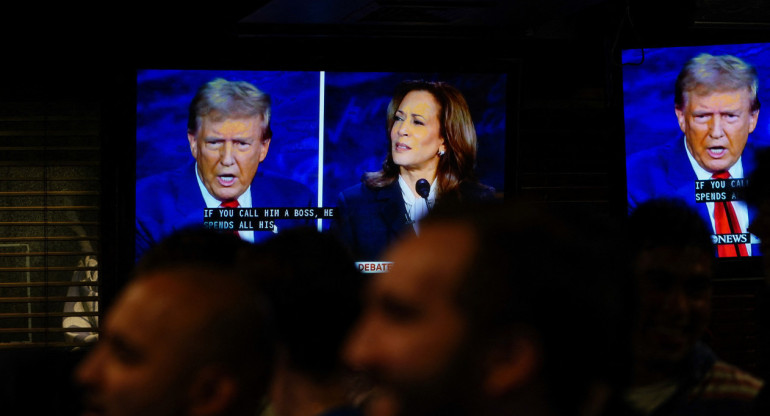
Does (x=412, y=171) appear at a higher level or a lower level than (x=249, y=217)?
higher

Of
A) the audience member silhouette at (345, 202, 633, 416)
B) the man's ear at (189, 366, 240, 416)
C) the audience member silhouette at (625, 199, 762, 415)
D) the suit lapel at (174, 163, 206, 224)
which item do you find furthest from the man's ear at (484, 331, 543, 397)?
the suit lapel at (174, 163, 206, 224)

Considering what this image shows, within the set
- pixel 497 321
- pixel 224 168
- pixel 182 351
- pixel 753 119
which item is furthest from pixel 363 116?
pixel 497 321

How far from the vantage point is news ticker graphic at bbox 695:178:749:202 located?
12.6 ft

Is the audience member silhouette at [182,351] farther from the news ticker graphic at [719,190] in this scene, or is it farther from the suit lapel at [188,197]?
the news ticker graphic at [719,190]

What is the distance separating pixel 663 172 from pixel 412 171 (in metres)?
0.99

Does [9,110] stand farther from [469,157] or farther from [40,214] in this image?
[469,157]

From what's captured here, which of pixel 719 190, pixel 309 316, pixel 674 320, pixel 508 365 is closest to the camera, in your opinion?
pixel 508 365

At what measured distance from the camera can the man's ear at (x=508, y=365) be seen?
121 centimetres

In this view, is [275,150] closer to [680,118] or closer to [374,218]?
[374,218]

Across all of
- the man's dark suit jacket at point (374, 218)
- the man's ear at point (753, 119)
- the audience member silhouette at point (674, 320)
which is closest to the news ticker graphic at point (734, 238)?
the man's ear at point (753, 119)

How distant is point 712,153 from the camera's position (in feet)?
12.7

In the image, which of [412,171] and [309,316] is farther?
[412,171]

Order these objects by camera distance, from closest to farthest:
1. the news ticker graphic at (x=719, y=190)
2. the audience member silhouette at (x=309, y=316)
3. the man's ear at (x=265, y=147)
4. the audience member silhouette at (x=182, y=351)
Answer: the audience member silhouette at (x=182, y=351)
the audience member silhouette at (x=309, y=316)
the news ticker graphic at (x=719, y=190)
the man's ear at (x=265, y=147)

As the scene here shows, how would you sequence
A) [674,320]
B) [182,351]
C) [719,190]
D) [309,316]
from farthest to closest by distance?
[719,190], [674,320], [309,316], [182,351]
